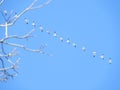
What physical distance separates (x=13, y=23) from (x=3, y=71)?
0.89 meters

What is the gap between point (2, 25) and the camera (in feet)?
20.5

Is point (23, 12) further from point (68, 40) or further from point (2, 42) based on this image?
point (68, 40)

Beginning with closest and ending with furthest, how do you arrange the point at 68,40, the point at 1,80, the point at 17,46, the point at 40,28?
the point at 17,46
the point at 1,80
the point at 40,28
the point at 68,40

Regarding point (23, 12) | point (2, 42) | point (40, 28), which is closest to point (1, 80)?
point (2, 42)

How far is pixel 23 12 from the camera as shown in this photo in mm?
6113

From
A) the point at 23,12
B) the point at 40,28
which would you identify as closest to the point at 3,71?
the point at 23,12

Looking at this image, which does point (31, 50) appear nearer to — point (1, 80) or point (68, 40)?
point (1, 80)

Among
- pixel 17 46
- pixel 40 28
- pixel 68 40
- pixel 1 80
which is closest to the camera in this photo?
pixel 17 46

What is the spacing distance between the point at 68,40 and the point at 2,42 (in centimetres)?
326

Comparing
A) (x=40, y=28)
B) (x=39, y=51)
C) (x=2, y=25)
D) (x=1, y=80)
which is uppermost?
(x=40, y=28)

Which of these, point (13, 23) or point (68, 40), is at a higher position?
point (68, 40)

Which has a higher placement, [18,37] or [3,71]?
[18,37]

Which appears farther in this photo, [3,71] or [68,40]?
[68,40]

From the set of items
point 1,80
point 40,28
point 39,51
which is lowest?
point 1,80
